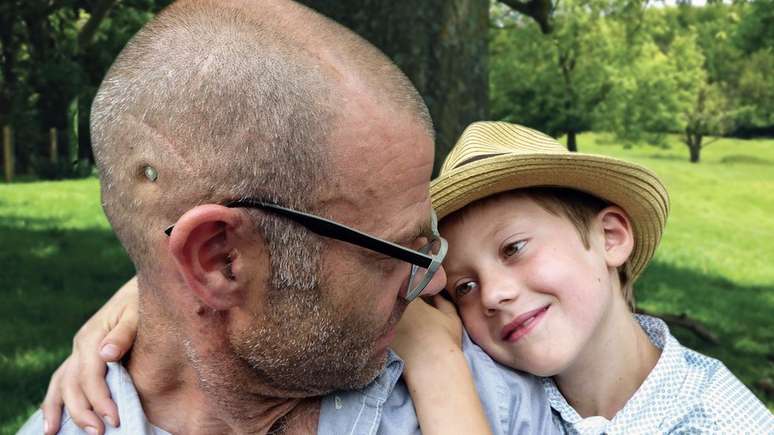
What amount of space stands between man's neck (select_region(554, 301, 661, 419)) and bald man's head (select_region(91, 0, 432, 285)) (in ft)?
3.28

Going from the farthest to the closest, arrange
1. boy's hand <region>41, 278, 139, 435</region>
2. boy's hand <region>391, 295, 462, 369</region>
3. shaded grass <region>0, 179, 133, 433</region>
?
shaded grass <region>0, 179, 133, 433</region>
boy's hand <region>391, 295, 462, 369</region>
boy's hand <region>41, 278, 139, 435</region>

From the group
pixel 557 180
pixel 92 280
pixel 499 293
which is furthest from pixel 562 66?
pixel 499 293

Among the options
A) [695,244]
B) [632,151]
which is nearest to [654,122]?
[632,151]

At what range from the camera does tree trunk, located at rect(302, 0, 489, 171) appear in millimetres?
3865

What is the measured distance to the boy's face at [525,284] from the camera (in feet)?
7.69

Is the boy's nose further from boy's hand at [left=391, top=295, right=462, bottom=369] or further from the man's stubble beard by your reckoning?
the man's stubble beard

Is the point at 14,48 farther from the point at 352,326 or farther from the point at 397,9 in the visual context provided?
the point at 352,326

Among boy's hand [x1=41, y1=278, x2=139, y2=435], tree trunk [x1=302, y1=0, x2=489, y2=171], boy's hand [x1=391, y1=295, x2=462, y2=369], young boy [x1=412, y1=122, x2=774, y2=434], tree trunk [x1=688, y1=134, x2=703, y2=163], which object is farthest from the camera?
tree trunk [x1=688, y1=134, x2=703, y2=163]

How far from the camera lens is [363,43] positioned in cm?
198

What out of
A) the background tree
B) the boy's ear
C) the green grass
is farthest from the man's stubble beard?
the background tree

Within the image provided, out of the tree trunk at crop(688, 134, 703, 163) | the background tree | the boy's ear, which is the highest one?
the boy's ear

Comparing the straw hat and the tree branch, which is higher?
the straw hat

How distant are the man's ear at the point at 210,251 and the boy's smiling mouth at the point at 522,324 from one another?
81 centimetres

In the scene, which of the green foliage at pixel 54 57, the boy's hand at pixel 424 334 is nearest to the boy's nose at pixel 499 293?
the boy's hand at pixel 424 334
